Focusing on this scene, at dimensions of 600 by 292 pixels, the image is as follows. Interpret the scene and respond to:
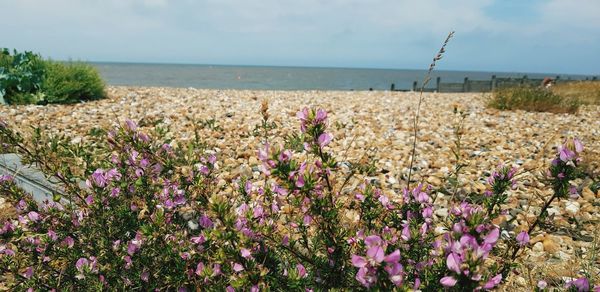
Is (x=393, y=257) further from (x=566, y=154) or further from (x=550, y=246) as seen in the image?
(x=550, y=246)

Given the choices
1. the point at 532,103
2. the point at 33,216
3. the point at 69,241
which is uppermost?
the point at 532,103

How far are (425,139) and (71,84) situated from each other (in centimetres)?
818

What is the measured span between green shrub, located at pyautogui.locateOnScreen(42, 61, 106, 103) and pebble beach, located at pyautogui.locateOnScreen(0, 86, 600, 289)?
451 millimetres

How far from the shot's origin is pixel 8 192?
2.14m

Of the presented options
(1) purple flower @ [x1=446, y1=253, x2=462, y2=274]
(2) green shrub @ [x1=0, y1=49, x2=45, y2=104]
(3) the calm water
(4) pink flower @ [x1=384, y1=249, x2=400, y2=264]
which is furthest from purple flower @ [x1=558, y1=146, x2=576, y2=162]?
(3) the calm water

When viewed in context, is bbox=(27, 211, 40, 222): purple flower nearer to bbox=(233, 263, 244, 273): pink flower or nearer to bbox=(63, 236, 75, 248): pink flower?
bbox=(63, 236, 75, 248): pink flower

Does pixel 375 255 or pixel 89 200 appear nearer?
pixel 375 255

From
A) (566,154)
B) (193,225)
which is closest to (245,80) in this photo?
(193,225)

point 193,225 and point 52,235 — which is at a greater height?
point 52,235

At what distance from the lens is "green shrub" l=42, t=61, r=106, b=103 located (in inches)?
340

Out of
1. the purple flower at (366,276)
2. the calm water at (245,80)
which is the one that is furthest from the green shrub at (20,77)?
the purple flower at (366,276)

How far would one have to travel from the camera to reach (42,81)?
905 centimetres

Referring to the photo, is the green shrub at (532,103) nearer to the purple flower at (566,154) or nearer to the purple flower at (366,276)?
the purple flower at (566,154)

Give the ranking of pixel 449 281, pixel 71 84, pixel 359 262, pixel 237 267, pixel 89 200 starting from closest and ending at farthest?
1. pixel 449 281
2. pixel 359 262
3. pixel 237 267
4. pixel 89 200
5. pixel 71 84
